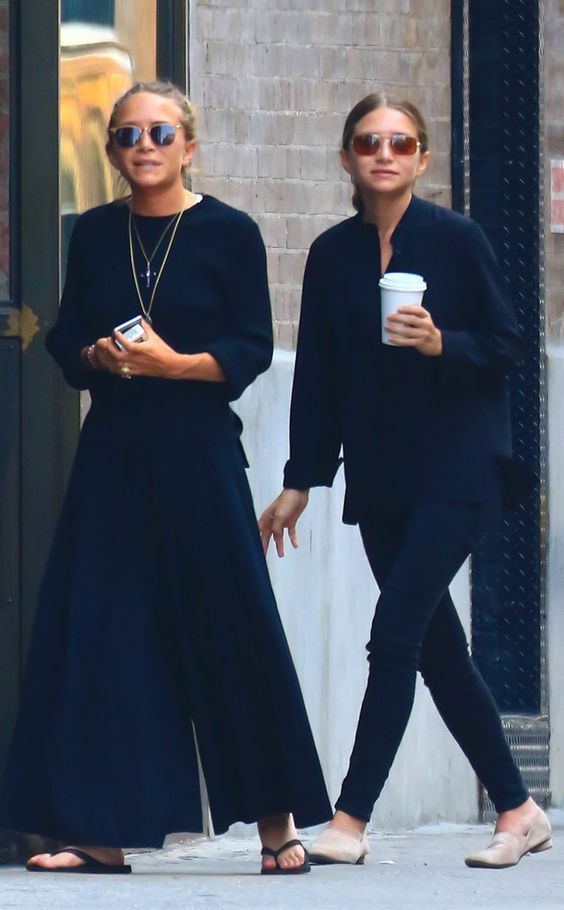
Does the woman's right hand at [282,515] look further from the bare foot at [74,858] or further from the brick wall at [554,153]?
the brick wall at [554,153]

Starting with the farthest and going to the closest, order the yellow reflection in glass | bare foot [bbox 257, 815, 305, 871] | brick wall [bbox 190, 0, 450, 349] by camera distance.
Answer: brick wall [bbox 190, 0, 450, 349]
the yellow reflection in glass
bare foot [bbox 257, 815, 305, 871]

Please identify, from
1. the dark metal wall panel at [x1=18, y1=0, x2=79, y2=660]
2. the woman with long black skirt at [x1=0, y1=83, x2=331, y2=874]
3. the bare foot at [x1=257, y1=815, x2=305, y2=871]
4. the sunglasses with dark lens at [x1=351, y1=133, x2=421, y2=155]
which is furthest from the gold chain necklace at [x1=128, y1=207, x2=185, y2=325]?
the bare foot at [x1=257, y1=815, x2=305, y2=871]

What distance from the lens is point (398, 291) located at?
538 cm

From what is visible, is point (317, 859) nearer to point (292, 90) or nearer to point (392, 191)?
point (392, 191)

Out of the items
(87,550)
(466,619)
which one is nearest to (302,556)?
(466,619)

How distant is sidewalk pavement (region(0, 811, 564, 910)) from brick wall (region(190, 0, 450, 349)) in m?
1.86

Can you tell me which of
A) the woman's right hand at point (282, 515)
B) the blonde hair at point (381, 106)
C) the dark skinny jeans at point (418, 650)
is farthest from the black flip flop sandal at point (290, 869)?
the blonde hair at point (381, 106)

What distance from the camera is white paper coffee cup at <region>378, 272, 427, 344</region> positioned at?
5371mm

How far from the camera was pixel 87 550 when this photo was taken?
557cm

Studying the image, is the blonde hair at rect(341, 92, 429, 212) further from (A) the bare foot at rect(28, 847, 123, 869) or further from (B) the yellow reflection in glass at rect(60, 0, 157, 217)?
(A) the bare foot at rect(28, 847, 123, 869)

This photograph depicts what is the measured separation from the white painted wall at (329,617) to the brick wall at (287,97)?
283mm

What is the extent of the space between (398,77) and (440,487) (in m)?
2.33

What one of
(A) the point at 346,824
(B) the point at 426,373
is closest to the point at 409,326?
(B) the point at 426,373

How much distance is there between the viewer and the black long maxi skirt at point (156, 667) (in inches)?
218
